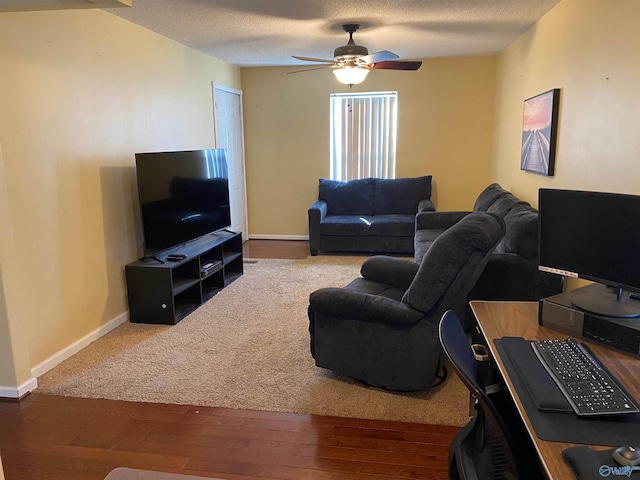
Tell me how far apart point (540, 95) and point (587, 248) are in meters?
2.57

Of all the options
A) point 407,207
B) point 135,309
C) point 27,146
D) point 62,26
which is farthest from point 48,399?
point 407,207

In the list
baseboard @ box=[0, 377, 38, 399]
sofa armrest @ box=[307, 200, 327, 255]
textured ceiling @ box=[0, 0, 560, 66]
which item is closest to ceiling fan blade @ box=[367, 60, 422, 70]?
textured ceiling @ box=[0, 0, 560, 66]

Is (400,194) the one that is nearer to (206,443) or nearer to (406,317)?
(406,317)

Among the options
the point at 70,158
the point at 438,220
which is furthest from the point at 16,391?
the point at 438,220

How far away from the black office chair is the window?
530cm

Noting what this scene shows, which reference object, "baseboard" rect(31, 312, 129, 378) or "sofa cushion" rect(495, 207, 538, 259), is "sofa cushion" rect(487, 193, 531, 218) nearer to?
"sofa cushion" rect(495, 207, 538, 259)

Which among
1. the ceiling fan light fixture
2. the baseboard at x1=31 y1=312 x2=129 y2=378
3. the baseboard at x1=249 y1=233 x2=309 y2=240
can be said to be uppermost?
the ceiling fan light fixture

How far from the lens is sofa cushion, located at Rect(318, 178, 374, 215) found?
6348 millimetres

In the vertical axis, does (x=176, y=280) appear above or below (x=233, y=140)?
below

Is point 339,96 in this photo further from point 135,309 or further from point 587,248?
point 587,248

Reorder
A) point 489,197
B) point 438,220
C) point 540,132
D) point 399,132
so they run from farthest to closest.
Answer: point 399,132
point 438,220
point 489,197
point 540,132

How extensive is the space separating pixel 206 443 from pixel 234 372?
697 millimetres

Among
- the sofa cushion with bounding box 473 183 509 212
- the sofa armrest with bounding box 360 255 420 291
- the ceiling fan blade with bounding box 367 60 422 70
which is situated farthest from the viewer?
the sofa cushion with bounding box 473 183 509 212

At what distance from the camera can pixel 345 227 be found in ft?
19.1
